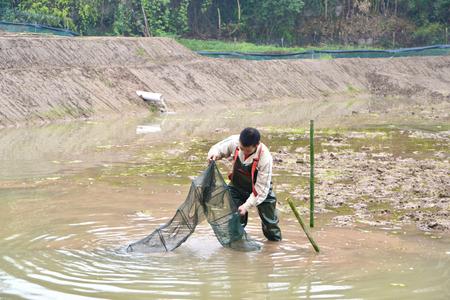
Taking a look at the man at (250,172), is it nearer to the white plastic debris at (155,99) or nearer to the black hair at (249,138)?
the black hair at (249,138)

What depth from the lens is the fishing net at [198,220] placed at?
9.01 meters

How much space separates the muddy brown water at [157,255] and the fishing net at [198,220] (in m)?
0.15

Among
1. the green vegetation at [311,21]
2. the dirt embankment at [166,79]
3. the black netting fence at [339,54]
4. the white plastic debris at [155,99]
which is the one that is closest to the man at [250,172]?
the dirt embankment at [166,79]

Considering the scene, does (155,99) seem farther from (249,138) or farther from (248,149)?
(249,138)

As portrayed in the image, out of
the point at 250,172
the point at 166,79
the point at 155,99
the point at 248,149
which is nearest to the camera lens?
the point at 248,149

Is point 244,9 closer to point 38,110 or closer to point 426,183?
point 38,110

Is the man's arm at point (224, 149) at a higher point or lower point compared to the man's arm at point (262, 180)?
higher

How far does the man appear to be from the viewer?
855 centimetres

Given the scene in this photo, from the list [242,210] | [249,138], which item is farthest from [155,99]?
[249,138]

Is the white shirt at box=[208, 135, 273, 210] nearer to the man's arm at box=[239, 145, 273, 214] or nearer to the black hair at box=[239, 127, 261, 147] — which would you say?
the man's arm at box=[239, 145, 273, 214]

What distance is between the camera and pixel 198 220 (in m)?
9.16

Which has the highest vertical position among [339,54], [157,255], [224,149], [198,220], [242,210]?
[339,54]

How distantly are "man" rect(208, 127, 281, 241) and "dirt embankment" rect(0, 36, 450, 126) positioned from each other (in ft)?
50.1

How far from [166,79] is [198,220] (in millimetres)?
22305
